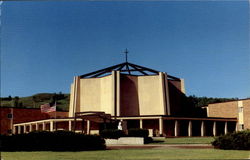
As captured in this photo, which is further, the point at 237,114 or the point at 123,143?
the point at 237,114

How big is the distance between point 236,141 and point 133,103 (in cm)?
3319

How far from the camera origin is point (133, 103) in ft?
164

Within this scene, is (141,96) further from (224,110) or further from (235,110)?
(235,110)

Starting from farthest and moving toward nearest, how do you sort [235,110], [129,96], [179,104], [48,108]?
[179,104] < [129,96] < [235,110] < [48,108]

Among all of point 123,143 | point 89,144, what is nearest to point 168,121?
point 123,143

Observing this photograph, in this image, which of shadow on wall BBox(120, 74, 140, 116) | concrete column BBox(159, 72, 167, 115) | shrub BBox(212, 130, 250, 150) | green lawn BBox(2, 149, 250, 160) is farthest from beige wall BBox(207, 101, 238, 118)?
green lawn BBox(2, 149, 250, 160)

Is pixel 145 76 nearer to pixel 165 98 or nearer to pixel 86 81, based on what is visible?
pixel 165 98

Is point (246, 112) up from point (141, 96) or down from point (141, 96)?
down

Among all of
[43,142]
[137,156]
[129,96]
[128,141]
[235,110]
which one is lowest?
[128,141]

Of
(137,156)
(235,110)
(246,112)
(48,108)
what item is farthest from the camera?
(235,110)

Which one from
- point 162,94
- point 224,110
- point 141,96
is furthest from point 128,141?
point 224,110

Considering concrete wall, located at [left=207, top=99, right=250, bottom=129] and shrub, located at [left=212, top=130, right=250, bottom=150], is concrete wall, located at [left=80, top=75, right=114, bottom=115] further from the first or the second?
shrub, located at [left=212, top=130, right=250, bottom=150]

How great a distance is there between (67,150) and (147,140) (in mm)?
11680

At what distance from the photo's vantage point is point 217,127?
50406mm
